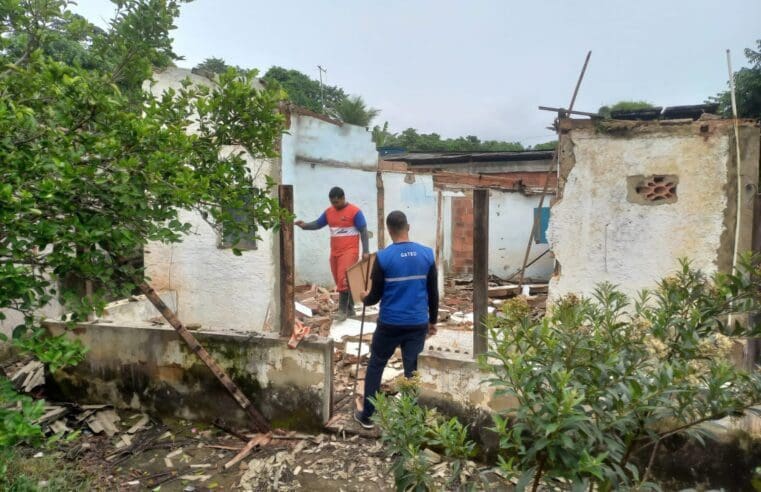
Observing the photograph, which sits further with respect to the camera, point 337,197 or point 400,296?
point 337,197

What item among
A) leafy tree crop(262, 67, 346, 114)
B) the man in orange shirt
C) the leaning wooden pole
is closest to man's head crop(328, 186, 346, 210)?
the man in orange shirt

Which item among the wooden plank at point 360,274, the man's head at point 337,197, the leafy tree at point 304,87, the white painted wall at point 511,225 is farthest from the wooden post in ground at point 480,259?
the leafy tree at point 304,87

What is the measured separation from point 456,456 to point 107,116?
2466 mm

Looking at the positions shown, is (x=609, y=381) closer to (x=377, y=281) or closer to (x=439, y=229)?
(x=377, y=281)

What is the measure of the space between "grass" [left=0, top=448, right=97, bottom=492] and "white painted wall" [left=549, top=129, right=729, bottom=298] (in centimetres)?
541

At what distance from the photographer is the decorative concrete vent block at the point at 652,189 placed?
603 centimetres

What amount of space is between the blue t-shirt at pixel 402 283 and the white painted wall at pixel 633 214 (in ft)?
9.15

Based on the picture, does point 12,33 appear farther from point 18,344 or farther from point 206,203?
point 18,344

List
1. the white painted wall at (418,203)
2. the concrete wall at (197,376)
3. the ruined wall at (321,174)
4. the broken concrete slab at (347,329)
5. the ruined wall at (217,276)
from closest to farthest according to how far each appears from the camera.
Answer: the concrete wall at (197,376)
the broken concrete slab at (347,329)
the ruined wall at (217,276)
the ruined wall at (321,174)
the white painted wall at (418,203)

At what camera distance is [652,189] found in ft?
20.0

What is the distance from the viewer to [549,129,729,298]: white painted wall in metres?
5.86

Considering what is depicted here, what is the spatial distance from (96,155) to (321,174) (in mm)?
7356

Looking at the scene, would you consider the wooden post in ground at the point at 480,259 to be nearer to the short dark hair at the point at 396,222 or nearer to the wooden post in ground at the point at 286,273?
the short dark hair at the point at 396,222

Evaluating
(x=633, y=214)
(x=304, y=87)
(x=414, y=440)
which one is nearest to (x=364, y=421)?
(x=414, y=440)
